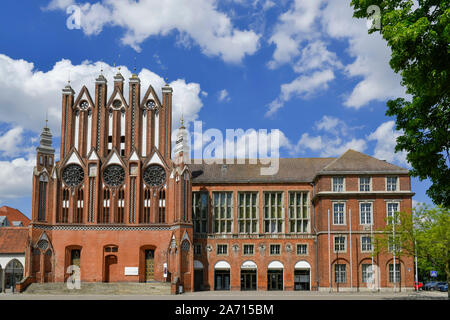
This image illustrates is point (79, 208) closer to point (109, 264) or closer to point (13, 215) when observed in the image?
point (109, 264)

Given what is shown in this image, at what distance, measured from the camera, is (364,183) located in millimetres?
56312

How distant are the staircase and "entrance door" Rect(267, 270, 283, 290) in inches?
482

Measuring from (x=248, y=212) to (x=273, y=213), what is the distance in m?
3.00

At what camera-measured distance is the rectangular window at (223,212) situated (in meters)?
60.9

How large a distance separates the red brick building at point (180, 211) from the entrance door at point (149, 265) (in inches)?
4.4

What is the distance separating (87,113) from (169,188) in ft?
43.4

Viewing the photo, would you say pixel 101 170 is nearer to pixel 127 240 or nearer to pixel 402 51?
pixel 127 240

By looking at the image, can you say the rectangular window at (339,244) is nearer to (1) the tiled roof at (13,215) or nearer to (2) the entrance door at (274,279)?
(2) the entrance door at (274,279)

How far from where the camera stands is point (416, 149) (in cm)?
2055

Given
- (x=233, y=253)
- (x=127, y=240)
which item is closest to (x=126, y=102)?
(x=127, y=240)

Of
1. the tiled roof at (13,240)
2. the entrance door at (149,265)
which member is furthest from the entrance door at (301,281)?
the tiled roof at (13,240)
